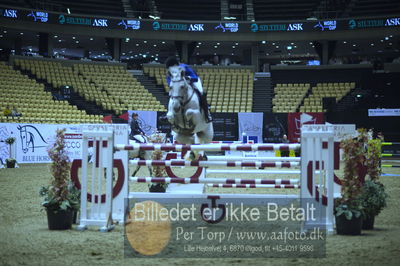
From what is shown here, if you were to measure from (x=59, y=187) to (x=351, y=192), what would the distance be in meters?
3.62

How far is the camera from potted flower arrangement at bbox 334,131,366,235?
570 cm

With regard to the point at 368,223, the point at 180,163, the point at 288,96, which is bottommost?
the point at 368,223

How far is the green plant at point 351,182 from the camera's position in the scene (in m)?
5.77

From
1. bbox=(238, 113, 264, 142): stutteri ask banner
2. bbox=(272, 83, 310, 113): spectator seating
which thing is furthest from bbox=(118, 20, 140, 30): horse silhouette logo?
bbox=(238, 113, 264, 142): stutteri ask banner

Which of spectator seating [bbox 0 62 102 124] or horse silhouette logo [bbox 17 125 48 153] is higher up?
spectator seating [bbox 0 62 102 124]

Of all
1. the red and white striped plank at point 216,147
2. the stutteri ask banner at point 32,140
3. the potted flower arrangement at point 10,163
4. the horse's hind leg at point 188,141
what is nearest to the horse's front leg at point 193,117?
the horse's hind leg at point 188,141

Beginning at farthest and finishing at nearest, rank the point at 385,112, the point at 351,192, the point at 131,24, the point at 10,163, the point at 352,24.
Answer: the point at 131,24 → the point at 352,24 → the point at 385,112 → the point at 10,163 → the point at 351,192

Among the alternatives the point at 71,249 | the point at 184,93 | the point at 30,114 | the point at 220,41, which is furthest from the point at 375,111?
the point at 71,249

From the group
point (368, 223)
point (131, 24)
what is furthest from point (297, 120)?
point (368, 223)

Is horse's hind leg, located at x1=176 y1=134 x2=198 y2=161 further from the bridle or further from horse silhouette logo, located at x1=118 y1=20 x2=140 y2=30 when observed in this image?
horse silhouette logo, located at x1=118 y1=20 x2=140 y2=30

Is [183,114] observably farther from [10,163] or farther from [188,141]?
[10,163]

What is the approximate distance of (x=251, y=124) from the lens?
2511 centimetres

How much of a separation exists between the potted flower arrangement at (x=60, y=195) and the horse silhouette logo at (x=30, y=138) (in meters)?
13.3

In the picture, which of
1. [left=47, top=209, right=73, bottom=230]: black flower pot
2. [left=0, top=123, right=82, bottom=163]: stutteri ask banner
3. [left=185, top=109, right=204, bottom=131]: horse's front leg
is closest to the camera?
[left=47, top=209, right=73, bottom=230]: black flower pot
